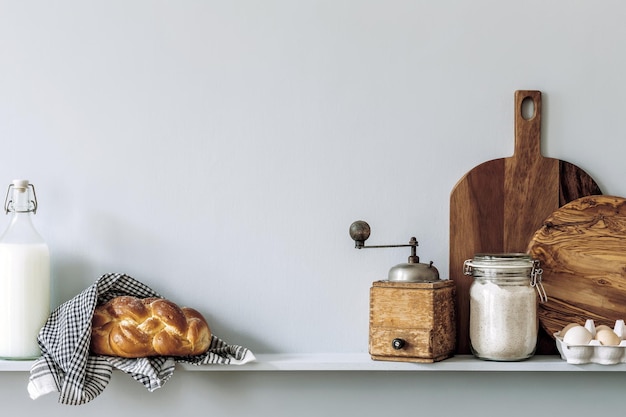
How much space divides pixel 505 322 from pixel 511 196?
0.94 feet

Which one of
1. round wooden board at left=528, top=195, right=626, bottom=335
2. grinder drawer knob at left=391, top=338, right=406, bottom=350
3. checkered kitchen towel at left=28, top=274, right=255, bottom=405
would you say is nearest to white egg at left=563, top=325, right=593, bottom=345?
round wooden board at left=528, top=195, right=626, bottom=335

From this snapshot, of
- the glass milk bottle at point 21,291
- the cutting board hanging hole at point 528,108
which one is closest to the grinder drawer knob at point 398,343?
the cutting board hanging hole at point 528,108

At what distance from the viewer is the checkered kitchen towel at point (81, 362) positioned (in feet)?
5.38

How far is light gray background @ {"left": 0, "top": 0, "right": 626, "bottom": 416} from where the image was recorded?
1843 millimetres

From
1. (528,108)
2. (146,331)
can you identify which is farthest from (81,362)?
(528,108)

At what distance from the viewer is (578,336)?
5.53 feet

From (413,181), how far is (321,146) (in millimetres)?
210

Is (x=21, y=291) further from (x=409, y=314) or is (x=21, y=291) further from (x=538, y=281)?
(x=538, y=281)

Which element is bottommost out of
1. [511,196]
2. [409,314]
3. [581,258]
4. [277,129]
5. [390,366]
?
[390,366]

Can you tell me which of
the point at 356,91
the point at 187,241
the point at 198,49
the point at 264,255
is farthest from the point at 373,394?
the point at 198,49

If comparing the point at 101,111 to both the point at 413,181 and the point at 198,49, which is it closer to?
the point at 198,49

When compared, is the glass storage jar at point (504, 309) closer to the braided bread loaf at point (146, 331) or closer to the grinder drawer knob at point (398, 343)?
the grinder drawer knob at point (398, 343)

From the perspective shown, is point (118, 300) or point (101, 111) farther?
point (101, 111)

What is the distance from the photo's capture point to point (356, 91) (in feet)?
6.07
